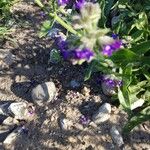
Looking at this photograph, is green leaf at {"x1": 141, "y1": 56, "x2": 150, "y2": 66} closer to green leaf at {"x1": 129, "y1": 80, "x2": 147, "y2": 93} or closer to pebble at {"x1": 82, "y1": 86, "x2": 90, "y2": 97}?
green leaf at {"x1": 129, "y1": 80, "x2": 147, "y2": 93}

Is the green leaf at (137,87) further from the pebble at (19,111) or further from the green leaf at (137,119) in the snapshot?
the pebble at (19,111)

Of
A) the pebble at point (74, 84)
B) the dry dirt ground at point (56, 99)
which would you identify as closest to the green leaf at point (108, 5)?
the dry dirt ground at point (56, 99)

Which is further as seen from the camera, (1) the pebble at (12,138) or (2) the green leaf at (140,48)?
(1) the pebble at (12,138)

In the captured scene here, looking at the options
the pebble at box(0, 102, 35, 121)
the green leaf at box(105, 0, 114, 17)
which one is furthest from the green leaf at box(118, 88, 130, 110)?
the green leaf at box(105, 0, 114, 17)

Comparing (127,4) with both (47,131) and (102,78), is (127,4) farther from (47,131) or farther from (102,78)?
(47,131)

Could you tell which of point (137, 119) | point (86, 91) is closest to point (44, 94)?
point (86, 91)

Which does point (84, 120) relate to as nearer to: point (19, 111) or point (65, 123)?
point (65, 123)

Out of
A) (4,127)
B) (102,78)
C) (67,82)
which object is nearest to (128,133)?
(102,78)
